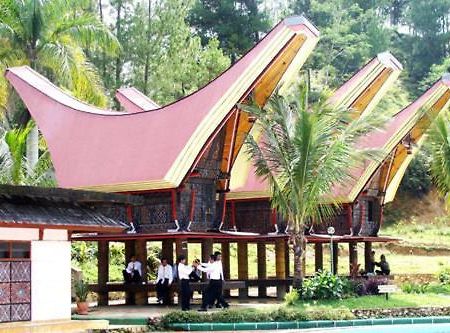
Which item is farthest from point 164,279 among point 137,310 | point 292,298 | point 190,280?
point 292,298

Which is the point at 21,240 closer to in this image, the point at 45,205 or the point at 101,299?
the point at 45,205

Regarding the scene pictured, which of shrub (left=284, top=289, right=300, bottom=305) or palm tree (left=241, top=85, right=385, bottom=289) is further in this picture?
palm tree (left=241, top=85, right=385, bottom=289)

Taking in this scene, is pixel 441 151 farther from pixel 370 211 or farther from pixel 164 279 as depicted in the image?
pixel 164 279

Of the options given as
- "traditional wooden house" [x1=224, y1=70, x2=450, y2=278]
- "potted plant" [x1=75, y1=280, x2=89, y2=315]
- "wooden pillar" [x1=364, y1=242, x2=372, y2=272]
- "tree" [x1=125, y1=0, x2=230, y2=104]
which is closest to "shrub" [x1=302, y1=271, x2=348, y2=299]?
"traditional wooden house" [x1=224, y1=70, x2=450, y2=278]

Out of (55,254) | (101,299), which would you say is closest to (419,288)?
(101,299)

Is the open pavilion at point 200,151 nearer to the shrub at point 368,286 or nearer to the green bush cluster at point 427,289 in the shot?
the shrub at point 368,286

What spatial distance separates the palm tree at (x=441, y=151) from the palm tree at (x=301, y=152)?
3.82 metres

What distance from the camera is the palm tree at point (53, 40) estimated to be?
920 inches

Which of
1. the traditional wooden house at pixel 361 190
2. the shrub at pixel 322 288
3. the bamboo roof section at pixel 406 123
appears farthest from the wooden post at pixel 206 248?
the bamboo roof section at pixel 406 123

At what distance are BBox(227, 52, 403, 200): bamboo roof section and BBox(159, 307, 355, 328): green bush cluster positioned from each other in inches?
261

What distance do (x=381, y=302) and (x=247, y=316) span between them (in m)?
4.20

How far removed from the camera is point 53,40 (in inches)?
949

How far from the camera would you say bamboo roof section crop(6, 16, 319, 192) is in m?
18.6

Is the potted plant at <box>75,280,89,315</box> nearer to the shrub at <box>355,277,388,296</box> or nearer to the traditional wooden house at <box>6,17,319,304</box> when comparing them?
the traditional wooden house at <box>6,17,319,304</box>
